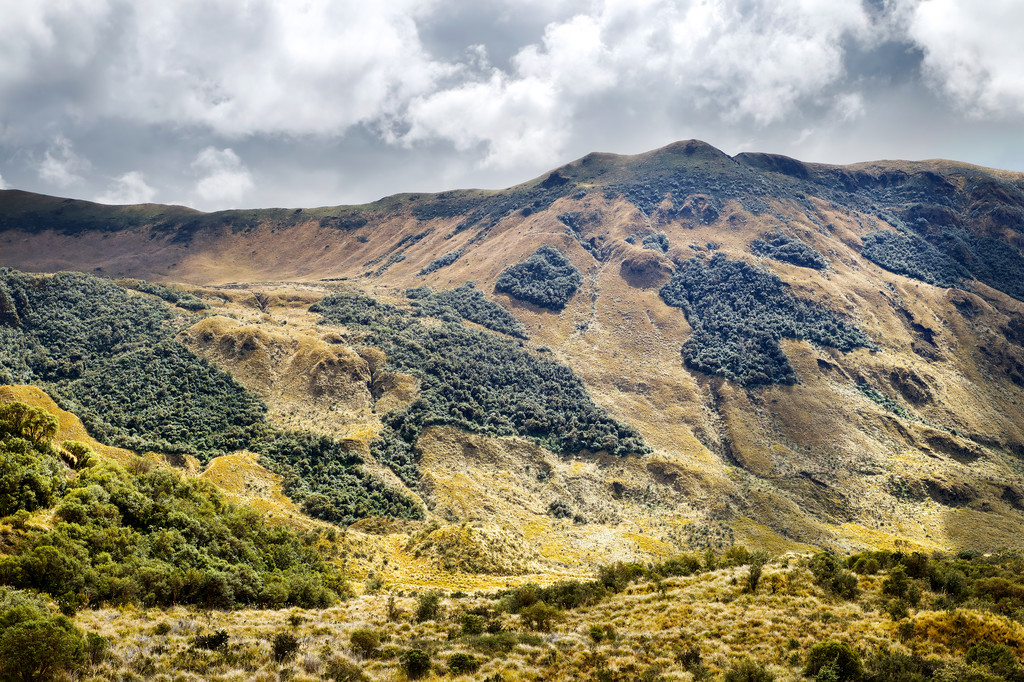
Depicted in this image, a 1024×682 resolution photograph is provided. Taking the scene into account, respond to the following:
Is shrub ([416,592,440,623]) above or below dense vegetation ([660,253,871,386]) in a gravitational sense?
below

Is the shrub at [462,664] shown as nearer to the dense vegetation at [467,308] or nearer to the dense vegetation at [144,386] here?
the dense vegetation at [144,386]

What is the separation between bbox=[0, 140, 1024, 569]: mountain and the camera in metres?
77.1

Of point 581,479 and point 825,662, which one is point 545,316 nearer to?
point 581,479

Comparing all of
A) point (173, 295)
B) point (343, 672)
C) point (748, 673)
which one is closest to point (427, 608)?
point (343, 672)

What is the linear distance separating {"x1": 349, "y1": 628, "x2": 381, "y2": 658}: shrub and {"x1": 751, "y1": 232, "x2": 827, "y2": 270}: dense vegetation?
173m

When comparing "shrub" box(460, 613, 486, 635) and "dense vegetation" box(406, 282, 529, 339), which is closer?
"shrub" box(460, 613, 486, 635)

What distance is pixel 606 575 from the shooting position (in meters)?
37.7

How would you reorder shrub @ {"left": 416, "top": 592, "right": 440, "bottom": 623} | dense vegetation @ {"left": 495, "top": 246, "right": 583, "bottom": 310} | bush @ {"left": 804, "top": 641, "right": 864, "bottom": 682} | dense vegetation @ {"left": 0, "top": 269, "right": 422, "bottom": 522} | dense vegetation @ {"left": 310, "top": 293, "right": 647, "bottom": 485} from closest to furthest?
bush @ {"left": 804, "top": 641, "right": 864, "bottom": 682} < shrub @ {"left": 416, "top": 592, "right": 440, "bottom": 623} < dense vegetation @ {"left": 0, "top": 269, "right": 422, "bottom": 522} < dense vegetation @ {"left": 310, "top": 293, "right": 647, "bottom": 485} < dense vegetation @ {"left": 495, "top": 246, "right": 583, "bottom": 310}

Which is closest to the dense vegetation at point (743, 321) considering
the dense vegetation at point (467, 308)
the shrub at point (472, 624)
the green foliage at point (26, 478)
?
the dense vegetation at point (467, 308)

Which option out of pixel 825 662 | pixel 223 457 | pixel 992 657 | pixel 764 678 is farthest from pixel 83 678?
pixel 223 457

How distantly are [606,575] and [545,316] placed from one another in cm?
11928

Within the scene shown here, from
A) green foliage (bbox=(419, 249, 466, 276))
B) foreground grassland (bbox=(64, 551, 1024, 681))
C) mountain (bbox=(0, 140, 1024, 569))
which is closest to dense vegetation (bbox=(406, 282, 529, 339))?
mountain (bbox=(0, 140, 1024, 569))

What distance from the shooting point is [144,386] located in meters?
84.8

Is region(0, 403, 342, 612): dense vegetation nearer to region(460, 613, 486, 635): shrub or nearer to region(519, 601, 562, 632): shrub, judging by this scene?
region(460, 613, 486, 635): shrub
